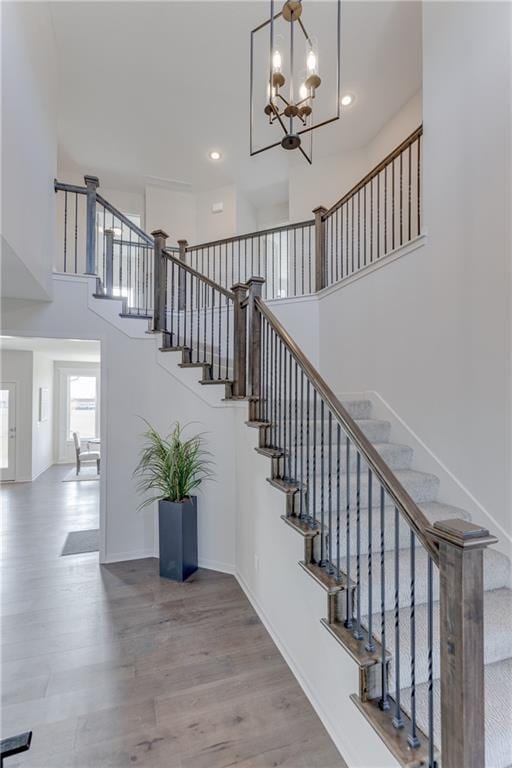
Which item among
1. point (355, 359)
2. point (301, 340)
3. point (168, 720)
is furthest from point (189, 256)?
point (168, 720)

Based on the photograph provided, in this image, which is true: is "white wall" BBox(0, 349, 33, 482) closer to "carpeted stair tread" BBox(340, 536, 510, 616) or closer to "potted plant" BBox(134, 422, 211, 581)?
"potted plant" BBox(134, 422, 211, 581)

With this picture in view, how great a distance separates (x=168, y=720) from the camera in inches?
74.3

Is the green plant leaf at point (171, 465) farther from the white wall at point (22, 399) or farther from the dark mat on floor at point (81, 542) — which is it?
the white wall at point (22, 399)

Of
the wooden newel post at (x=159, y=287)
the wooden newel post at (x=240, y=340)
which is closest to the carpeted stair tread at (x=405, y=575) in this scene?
the wooden newel post at (x=240, y=340)

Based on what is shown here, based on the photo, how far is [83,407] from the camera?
31.2 feet

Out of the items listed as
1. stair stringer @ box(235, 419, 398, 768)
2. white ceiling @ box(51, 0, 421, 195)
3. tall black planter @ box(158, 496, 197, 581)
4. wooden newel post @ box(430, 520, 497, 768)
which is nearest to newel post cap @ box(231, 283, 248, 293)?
stair stringer @ box(235, 419, 398, 768)

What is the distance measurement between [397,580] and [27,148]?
341cm

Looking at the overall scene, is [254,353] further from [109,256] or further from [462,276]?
[109,256]

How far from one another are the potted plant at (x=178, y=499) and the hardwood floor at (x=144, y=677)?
17 centimetres

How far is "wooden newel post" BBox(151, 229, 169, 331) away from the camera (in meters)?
4.00

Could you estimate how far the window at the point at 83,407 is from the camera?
9.40 m

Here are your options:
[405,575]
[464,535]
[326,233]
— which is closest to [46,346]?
[326,233]

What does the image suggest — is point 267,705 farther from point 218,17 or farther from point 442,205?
point 218,17

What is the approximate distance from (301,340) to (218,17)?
336 centimetres
